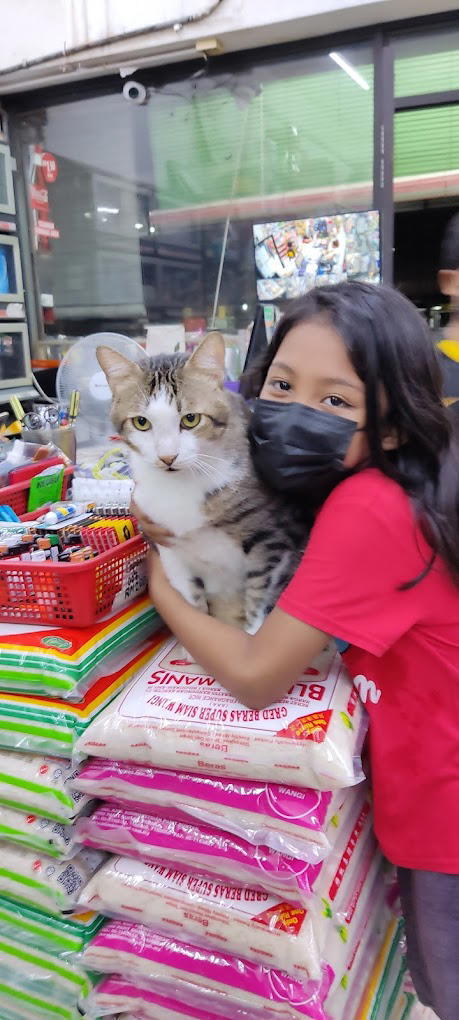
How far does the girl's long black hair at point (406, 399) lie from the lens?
0.82 metres

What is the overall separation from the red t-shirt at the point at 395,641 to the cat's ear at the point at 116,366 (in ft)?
1.37

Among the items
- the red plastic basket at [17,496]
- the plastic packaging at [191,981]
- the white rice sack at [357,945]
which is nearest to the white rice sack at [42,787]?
the plastic packaging at [191,981]

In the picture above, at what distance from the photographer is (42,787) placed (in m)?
0.98

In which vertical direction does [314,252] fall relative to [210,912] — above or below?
above

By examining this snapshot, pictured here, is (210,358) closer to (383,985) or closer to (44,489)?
(44,489)

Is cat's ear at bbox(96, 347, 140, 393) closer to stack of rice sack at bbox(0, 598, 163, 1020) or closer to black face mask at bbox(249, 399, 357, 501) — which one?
black face mask at bbox(249, 399, 357, 501)

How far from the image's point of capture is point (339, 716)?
88 cm

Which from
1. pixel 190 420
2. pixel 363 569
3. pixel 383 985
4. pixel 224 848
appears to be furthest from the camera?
pixel 383 985

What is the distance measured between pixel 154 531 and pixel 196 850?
1.61ft

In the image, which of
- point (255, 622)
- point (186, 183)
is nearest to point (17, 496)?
point (255, 622)

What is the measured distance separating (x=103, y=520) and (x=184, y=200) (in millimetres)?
2842

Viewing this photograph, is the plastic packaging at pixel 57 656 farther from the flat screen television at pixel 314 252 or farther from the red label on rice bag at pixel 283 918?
the flat screen television at pixel 314 252

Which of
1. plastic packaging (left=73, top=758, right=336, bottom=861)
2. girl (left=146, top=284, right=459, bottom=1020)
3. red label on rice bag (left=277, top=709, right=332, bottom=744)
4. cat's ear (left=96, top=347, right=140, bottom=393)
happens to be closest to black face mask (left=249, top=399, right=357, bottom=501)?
girl (left=146, top=284, right=459, bottom=1020)

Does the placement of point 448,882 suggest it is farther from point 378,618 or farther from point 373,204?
point 373,204
